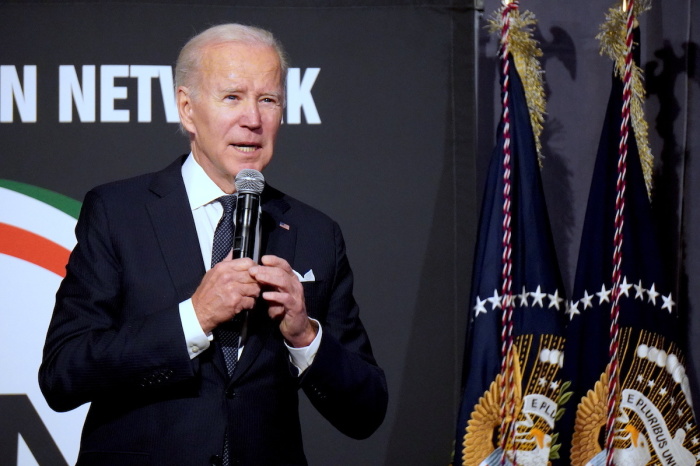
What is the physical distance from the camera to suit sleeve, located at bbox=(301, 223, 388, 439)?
1.91 meters

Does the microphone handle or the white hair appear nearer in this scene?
the microphone handle

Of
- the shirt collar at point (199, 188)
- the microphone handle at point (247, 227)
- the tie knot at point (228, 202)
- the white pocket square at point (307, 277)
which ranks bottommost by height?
the white pocket square at point (307, 277)

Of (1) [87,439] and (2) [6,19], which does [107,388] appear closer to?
(1) [87,439]

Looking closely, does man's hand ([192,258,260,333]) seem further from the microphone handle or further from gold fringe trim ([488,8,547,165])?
gold fringe trim ([488,8,547,165])

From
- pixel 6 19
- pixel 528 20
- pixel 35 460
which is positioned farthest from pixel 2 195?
pixel 528 20

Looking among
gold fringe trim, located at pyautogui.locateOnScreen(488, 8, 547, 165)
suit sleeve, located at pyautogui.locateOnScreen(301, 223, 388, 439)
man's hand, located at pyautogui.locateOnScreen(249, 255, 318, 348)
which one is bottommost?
suit sleeve, located at pyautogui.locateOnScreen(301, 223, 388, 439)

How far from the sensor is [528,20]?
285 cm

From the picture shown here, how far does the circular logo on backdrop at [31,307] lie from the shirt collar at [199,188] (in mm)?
1090

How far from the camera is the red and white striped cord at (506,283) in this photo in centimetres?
254

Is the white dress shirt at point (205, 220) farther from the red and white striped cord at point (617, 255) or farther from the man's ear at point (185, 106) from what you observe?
the red and white striped cord at point (617, 255)

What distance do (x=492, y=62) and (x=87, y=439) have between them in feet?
6.60

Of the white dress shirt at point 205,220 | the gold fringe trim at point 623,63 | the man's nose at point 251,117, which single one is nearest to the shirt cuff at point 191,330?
the white dress shirt at point 205,220

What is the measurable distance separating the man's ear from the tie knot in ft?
0.69

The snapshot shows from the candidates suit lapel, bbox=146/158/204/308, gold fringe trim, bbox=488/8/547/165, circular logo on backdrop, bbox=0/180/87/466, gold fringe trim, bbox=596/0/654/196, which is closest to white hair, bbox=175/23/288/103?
suit lapel, bbox=146/158/204/308
